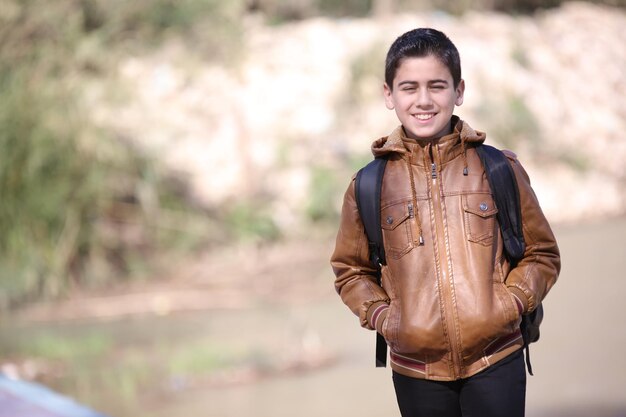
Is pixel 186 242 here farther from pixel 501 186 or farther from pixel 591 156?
pixel 501 186

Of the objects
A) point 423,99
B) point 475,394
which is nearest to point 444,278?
point 475,394

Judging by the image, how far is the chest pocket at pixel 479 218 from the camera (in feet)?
6.91

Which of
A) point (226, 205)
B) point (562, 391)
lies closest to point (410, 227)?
point (562, 391)

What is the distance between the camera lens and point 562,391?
4445 mm

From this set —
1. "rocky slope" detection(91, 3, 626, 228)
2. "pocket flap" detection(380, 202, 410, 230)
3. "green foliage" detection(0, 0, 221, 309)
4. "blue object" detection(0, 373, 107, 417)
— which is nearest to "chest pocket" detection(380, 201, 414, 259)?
"pocket flap" detection(380, 202, 410, 230)

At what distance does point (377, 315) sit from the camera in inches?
A: 85.5

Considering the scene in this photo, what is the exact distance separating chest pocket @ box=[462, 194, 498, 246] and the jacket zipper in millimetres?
53

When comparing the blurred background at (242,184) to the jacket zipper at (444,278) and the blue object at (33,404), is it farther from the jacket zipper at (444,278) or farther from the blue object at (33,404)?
the jacket zipper at (444,278)

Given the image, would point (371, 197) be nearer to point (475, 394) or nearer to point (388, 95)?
point (388, 95)

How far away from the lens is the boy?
81.6 inches

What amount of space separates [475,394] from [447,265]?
0.28m

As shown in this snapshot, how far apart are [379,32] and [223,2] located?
1.75 meters

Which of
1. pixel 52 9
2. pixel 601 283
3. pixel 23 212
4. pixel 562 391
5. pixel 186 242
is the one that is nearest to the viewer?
pixel 562 391

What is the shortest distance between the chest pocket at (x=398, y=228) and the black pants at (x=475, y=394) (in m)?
0.29
